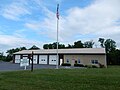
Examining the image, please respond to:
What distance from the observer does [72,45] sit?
302 feet

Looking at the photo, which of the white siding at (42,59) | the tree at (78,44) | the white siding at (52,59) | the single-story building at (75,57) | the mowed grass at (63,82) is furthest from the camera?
the tree at (78,44)

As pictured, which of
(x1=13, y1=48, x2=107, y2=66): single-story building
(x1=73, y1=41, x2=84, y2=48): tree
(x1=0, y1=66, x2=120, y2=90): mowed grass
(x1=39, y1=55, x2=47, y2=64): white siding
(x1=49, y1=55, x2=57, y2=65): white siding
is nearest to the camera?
(x1=0, y1=66, x2=120, y2=90): mowed grass

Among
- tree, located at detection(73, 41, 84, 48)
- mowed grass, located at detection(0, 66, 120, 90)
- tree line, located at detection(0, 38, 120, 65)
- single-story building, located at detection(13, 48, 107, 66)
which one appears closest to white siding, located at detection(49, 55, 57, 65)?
single-story building, located at detection(13, 48, 107, 66)

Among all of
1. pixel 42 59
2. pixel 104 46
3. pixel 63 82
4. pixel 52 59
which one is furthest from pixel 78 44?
pixel 63 82

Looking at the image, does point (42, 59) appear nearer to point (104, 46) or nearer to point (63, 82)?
point (63, 82)

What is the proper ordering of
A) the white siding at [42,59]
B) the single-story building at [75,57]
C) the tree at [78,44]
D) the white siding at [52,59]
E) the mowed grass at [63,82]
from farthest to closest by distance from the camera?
the tree at [78,44]
the white siding at [42,59]
the white siding at [52,59]
the single-story building at [75,57]
the mowed grass at [63,82]

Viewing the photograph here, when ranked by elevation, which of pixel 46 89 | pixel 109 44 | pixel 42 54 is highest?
pixel 109 44

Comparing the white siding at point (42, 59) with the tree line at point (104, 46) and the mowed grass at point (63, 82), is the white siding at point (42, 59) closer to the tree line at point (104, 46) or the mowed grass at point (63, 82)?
the tree line at point (104, 46)

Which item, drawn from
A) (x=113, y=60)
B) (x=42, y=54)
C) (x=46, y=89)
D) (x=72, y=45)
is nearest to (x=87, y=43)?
(x=72, y=45)

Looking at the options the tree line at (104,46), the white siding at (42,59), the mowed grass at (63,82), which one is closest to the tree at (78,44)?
the tree line at (104,46)

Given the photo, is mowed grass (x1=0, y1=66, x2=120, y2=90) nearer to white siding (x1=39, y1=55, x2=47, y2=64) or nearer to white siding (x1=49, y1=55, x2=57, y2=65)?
white siding (x1=49, y1=55, x2=57, y2=65)

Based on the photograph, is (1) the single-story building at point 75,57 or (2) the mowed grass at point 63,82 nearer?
(2) the mowed grass at point 63,82

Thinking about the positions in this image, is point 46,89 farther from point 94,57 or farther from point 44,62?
point 44,62

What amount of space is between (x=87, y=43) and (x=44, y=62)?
196 ft
